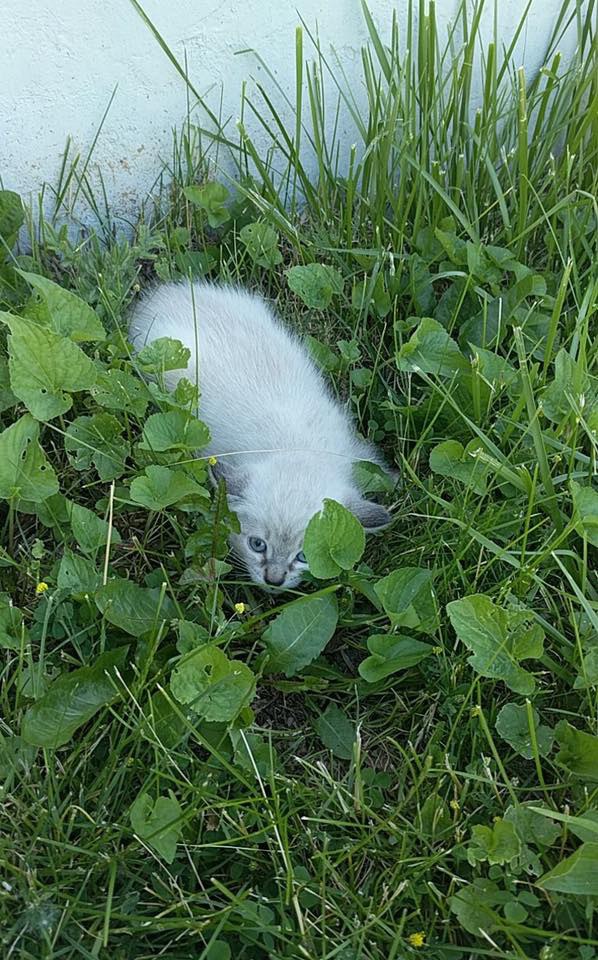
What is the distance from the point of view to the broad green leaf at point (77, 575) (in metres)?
1.71

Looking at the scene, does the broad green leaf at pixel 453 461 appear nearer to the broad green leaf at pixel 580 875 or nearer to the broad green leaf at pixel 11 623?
the broad green leaf at pixel 580 875

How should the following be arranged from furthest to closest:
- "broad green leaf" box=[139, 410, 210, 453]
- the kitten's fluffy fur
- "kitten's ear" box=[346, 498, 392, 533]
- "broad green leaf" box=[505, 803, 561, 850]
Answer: the kitten's fluffy fur
"kitten's ear" box=[346, 498, 392, 533]
"broad green leaf" box=[139, 410, 210, 453]
"broad green leaf" box=[505, 803, 561, 850]

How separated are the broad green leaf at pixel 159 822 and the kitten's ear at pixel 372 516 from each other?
0.73 meters

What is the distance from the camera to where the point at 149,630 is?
164 cm

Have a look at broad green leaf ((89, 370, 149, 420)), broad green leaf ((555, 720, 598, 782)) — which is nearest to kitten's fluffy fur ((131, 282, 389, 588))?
broad green leaf ((89, 370, 149, 420))

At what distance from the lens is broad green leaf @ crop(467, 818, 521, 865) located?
145 centimetres

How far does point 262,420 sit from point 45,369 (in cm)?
63

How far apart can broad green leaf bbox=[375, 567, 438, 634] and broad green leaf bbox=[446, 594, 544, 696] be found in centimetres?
11

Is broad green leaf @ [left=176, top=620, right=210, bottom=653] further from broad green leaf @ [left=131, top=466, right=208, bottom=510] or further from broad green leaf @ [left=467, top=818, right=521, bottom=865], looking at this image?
broad green leaf @ [left=467, top=818, right=521, bottom=865]

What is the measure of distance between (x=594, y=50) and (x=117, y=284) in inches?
58.7

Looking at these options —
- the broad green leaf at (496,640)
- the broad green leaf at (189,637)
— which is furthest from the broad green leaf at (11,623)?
the broad green leaf at (496,640)

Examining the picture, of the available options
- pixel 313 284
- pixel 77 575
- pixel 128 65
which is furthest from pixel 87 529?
pixel 128 65

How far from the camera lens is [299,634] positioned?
172 centimetres

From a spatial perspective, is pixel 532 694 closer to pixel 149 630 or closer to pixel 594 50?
pixel 149 630
